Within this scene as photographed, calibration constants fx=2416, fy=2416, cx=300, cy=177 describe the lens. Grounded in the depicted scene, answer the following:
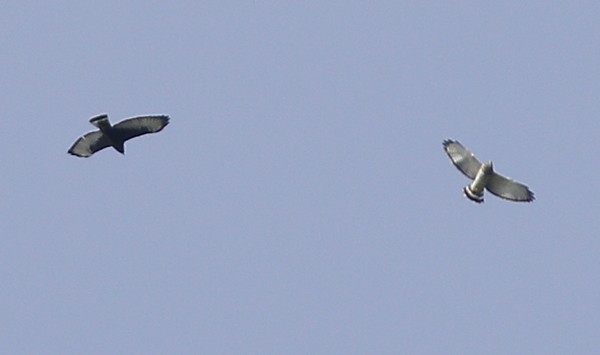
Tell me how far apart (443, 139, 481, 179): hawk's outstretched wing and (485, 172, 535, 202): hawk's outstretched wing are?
26.4 inches

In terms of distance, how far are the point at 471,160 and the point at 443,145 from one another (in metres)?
0.85

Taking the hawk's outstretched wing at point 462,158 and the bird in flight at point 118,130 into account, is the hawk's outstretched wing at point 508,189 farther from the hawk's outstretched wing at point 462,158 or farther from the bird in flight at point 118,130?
the bird in flight at point 118,130

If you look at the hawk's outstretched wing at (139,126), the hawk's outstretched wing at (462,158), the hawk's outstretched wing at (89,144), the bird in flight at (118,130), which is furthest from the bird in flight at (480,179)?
the hawk's outstretched wing at (89,144)

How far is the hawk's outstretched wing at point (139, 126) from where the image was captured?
6281cm

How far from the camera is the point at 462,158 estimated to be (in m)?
64.2

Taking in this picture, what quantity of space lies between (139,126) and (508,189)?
388 inches

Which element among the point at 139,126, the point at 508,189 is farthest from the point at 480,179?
the point at 139,126

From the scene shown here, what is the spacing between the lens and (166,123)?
62.8 meters

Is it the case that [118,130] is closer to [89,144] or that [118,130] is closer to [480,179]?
[89,144]

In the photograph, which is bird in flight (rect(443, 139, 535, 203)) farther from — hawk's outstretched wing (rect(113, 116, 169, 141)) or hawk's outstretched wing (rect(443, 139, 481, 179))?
hawk's outstretched wing (rect(113, 116, 169, 141))

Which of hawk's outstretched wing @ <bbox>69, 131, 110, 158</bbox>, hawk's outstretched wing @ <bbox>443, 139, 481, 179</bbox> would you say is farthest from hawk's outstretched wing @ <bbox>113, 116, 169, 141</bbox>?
hawk's outstretched wing @ <bbox>443, 139, 481, 179</bbox>

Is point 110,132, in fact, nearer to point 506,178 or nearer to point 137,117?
point 137,117

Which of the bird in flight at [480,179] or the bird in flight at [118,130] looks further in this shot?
the bird in flight at [480,179]

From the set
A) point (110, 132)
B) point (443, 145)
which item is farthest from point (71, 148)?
point (443, 145)
